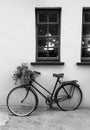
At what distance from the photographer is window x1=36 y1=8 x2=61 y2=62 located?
5656 mm

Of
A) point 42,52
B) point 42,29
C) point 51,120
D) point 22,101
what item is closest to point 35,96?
point 22,101

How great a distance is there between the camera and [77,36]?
18.3 ft

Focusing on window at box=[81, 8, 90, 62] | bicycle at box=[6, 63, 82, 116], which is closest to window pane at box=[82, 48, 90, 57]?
window at box=[81, 8, 90, 62]

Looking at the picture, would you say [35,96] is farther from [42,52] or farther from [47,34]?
[47,34]

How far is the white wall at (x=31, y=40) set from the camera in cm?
551

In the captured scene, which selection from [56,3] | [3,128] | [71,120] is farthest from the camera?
[56,3]

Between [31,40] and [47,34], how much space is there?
0.48 m

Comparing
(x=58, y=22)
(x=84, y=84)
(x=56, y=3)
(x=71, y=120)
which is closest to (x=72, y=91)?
(x=84, y=84)

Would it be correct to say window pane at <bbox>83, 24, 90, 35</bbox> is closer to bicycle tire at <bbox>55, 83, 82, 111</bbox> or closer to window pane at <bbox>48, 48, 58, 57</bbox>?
window pane at <bbox>48, 48, 58, 57</bbox>

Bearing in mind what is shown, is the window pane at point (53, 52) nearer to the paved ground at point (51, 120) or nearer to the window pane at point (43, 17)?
the window pane at point (43, 17)

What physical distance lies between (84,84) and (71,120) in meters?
1.20

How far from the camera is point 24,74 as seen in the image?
5320mm

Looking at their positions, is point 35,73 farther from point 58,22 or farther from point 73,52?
point 58,22

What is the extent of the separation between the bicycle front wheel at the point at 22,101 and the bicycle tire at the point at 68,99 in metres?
0.69
